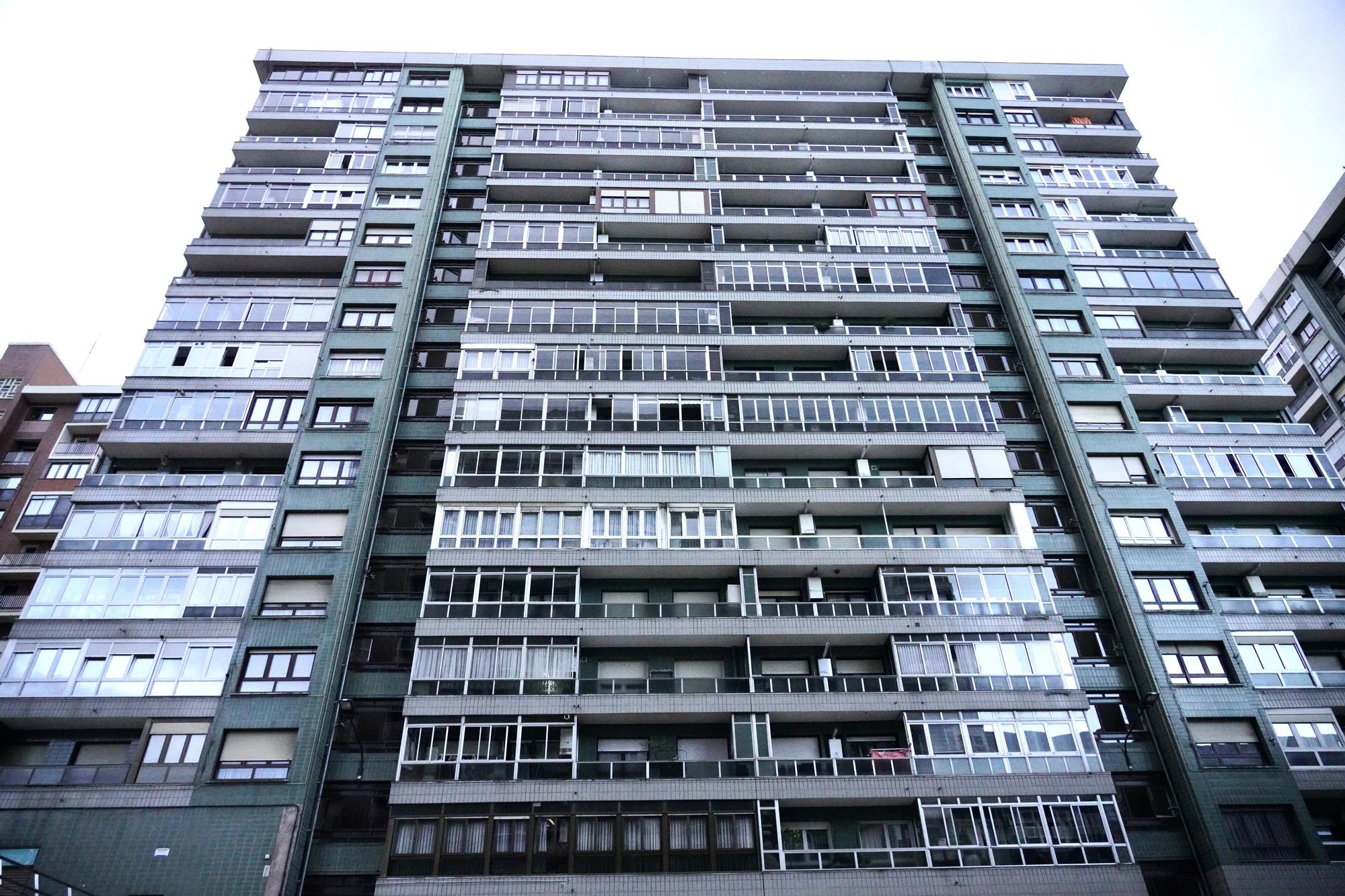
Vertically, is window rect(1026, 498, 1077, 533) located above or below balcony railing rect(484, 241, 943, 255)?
below

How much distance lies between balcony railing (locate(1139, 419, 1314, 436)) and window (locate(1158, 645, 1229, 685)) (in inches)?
450

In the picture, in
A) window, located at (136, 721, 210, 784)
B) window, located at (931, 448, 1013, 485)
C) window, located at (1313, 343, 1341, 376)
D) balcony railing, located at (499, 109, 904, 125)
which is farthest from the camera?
window, located at (1313, 343, 1341, 376)

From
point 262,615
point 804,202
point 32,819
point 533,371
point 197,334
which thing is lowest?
point 32,819

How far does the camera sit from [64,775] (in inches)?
1195

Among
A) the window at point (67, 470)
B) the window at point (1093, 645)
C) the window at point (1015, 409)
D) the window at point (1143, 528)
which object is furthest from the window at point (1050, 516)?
the window at point (67, 470)

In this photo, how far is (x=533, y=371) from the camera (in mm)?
40156

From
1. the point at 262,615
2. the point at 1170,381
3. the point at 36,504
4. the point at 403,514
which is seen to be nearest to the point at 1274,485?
the point at 1170,381

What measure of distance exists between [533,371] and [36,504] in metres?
33.8

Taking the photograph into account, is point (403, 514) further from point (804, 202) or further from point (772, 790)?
point (804, 202)

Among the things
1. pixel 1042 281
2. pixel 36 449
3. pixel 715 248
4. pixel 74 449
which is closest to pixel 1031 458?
pixel 1042 281

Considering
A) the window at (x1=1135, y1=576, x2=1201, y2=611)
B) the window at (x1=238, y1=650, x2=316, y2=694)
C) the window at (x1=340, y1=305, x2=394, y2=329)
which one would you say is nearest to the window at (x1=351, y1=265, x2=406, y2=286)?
the window at (x1=340, y1=305, x2=394, y2=329)

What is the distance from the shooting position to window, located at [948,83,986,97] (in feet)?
182

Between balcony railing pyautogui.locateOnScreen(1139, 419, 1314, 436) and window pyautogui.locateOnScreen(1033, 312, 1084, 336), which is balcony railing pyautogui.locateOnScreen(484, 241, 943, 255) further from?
balcony railing pyautogui.locateOnScreen(1139, 419, 1314, 436)

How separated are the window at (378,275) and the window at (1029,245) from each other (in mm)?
31281
